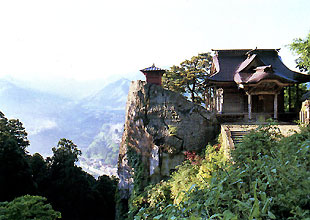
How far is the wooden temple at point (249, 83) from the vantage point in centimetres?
1731

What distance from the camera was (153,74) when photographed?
19.1 meters

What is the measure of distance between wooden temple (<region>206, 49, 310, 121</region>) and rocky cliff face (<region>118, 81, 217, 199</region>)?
2180mm

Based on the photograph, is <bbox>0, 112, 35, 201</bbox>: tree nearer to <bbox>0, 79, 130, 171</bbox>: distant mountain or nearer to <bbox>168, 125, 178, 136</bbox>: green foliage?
<bbox>168, 125, 178, 136</bbox>: green foliage

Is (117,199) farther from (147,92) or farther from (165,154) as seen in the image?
(147,92)

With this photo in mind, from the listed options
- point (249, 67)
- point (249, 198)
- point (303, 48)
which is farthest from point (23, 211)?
point (303, 48)

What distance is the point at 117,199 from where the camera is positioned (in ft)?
69.3

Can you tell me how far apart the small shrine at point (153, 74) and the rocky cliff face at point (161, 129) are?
1091 mm

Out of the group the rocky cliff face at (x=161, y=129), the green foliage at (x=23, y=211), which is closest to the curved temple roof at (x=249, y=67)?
the rocky cliff face at (x=161, y=129)

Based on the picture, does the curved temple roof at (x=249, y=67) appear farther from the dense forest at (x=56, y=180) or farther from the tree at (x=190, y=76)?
the dense forest at (x=56, y=180)

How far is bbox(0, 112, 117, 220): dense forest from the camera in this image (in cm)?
1964

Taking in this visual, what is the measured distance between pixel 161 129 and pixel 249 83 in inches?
277

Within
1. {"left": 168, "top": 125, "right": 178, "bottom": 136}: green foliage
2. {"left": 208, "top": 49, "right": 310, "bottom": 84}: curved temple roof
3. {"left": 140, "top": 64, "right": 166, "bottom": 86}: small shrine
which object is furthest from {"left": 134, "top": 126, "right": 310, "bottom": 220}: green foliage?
{"left": 140, "top": 64, "right": 166, "bottom": 86}: small shrine

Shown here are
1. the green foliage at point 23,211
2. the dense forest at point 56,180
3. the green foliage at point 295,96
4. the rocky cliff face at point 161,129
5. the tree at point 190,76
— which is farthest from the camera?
the tree at point 190,76

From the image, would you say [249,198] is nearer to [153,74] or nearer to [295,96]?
[153,74]
